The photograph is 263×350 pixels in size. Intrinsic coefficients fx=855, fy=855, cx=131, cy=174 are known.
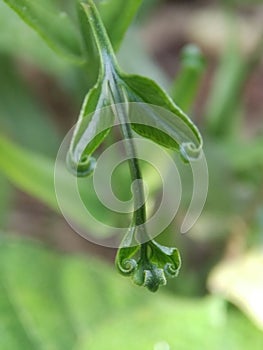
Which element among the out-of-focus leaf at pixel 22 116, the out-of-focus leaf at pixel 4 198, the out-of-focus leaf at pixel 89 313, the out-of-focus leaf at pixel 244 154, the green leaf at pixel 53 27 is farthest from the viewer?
the out-of-focus leaf at pixel 22 116

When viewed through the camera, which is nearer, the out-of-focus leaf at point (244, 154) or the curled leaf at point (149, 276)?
the curled leaf at point (149, 276)

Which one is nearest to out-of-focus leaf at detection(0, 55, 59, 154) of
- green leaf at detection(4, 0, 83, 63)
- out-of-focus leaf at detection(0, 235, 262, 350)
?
out-of-focus leaf at detection(0, 235, 262, 350)

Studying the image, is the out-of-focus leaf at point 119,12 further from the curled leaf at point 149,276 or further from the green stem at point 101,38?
the curled leaf at point 149,276

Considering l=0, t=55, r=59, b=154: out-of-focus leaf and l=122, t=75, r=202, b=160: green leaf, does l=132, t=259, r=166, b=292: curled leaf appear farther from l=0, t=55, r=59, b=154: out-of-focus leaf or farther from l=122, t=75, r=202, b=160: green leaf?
l=0, t=55, r=59, b=154: out-of-focus leaf

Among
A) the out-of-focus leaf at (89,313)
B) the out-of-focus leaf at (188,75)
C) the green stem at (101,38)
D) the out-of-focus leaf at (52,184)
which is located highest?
the green stem at (101,38)

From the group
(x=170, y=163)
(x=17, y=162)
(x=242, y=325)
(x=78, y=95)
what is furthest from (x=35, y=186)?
(x=78, y=95)

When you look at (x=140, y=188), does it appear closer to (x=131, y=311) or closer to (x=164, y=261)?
(x=164, y=261)

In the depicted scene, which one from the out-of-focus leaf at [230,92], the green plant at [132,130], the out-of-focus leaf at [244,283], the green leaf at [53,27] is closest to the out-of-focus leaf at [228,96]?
the out-of-focus leaf at [230,92]
